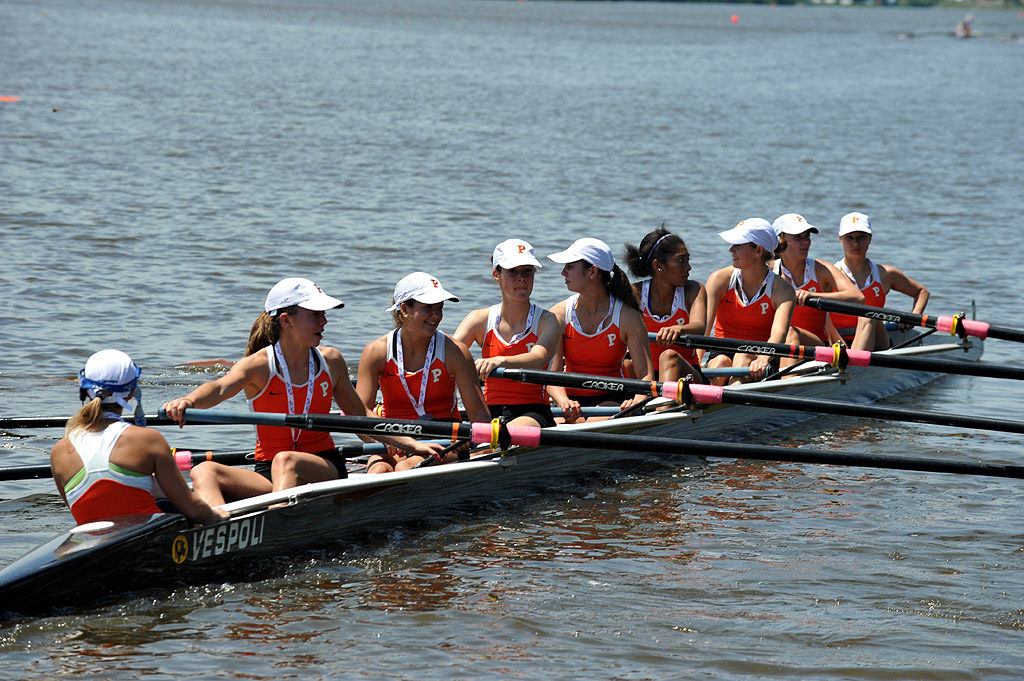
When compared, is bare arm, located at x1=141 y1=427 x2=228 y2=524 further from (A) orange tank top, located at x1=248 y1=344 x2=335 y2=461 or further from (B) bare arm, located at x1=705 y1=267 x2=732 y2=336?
(B) bare arm, located at x1=705 y1=267 x2=732 y2=336

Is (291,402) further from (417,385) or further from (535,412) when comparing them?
(535,412)

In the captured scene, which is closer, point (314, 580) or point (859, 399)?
point (314, 580)

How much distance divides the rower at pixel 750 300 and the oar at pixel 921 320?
1.22 ft

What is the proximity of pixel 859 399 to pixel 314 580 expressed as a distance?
613 cm

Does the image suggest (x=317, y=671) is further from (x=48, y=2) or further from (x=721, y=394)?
(x=48, y=2)

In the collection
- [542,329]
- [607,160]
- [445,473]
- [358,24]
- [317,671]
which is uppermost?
[358,24]

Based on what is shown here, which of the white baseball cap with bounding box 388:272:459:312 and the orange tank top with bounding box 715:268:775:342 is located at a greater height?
the white baseball cap with bounding box 388:272:459:312

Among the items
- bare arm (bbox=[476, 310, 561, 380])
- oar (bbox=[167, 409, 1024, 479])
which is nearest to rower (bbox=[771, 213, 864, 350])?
bare arm (bbox=[476, 310, 561, 380])

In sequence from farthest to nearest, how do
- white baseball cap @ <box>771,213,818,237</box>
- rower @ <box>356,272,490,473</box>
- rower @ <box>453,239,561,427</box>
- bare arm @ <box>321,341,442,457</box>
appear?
white baseball cap @ <box>771,213,818,237</box> < rower @ <box>453,239,561,427</box> < rower @ <box>356,272,490,473</box> < bare arm @ <box>321,341,442,457</box>

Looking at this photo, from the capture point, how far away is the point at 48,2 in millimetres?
75062

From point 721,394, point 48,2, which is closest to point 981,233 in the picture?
point 721,394

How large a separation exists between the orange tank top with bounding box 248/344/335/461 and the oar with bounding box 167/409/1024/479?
25 centimetres

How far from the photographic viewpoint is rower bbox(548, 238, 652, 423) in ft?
27.0

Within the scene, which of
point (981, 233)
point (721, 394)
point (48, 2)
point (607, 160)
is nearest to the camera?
point (721, 394)
